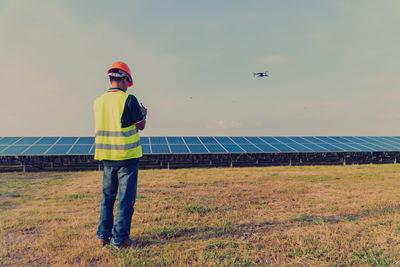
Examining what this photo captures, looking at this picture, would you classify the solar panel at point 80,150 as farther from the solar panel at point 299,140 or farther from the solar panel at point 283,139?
the solar panel at point 299,140

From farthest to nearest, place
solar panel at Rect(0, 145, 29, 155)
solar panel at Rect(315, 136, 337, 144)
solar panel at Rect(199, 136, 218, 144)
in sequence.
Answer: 1. solar panel at Rect(315, 136, 337, 144)
2. solar panel at Rect(199, 136, 218, 144)
3. solar panel at Rect(0, 145, 29, 155)

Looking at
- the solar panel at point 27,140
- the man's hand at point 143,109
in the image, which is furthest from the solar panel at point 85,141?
the man's hand at point 143,109

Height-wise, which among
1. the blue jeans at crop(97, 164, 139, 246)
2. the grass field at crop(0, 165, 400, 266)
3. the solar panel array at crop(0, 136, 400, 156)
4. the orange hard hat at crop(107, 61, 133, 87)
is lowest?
the grass field at crop(0, 165, 400, 266)

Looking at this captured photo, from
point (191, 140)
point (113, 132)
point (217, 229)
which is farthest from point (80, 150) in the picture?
point (217, 229)

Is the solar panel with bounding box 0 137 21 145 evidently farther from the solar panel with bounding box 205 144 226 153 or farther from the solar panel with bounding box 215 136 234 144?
the solar panel with bounding box 215 136 234 144

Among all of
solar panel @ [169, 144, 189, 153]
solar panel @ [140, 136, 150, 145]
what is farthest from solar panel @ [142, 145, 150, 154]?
solar panel @ [169, 144, 189, 153]

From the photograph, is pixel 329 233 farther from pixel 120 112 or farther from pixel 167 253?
pixel 120 112
